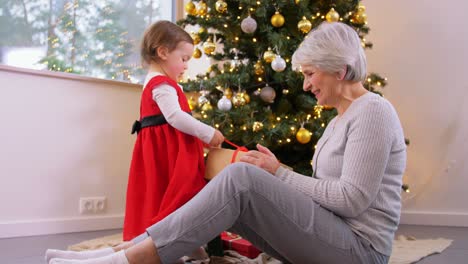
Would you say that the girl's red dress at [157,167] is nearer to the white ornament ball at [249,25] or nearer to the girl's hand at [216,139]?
the girl's hand at [216,139]

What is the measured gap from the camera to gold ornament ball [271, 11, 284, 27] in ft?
7.70

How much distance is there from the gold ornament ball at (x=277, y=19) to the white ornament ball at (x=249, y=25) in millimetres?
96

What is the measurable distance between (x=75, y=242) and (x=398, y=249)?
161cm

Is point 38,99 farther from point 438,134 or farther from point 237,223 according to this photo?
point 438,134

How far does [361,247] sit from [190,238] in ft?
1.44

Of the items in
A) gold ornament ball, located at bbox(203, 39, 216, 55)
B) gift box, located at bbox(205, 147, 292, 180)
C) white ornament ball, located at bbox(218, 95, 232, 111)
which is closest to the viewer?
gift box, located at bbox(205, 147, 292, 180)

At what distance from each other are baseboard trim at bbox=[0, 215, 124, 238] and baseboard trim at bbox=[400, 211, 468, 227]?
74.5 inches

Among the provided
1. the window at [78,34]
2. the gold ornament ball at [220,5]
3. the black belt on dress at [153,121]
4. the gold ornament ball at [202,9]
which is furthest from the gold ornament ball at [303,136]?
the window at [78,34]

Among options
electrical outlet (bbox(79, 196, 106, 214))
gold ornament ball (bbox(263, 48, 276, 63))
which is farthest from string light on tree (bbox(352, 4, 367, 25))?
electrical outlet (bbox(79, 196, 106, 214))

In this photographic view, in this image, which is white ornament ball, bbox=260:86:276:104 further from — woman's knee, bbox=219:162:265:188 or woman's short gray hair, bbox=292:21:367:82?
woman's knee, bbox=219:162:265:188

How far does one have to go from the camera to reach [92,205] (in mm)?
2799

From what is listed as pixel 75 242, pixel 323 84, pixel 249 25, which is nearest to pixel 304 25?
pixel 249 25

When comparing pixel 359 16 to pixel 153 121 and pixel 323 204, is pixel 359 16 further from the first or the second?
pixel 323 204

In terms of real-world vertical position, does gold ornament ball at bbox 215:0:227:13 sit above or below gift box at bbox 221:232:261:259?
above
